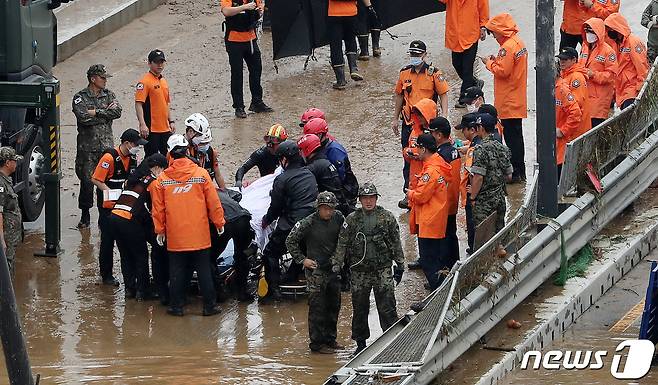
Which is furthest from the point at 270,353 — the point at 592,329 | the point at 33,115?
the point at 33,115

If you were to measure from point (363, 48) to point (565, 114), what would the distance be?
21.0 ft

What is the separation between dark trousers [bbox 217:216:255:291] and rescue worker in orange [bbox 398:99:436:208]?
165 centimetres

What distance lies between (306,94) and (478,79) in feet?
7.54

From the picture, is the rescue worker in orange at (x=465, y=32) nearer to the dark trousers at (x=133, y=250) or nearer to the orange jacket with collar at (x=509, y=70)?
the orange jacket with collar at (x=509, y=70)

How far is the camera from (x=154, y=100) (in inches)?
649

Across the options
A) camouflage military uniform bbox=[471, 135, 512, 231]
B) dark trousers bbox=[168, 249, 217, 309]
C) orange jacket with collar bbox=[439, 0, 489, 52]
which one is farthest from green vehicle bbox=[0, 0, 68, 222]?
orange jacket with collar bbox=[439, 0, 489, 52]

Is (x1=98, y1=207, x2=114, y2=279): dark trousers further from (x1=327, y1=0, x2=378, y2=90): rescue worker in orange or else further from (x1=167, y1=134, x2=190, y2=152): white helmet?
(x1=327, y1=0, x2=378, y2=90): rescue worker in orange

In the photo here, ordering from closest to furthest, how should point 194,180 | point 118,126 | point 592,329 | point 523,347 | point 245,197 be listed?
point 523,347
point 592,329
point 194,180
point 245,197
point 118,126

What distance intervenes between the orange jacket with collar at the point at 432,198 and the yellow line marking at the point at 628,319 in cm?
172

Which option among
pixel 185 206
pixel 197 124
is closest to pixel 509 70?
pixel 197 124

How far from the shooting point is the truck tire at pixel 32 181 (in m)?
15.5

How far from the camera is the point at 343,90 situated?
19578 millimetres

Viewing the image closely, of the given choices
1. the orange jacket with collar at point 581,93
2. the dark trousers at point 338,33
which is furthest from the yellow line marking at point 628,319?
the dark trousers at point 338,33

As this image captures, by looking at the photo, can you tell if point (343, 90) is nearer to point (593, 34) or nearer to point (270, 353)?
point (593, 34)
